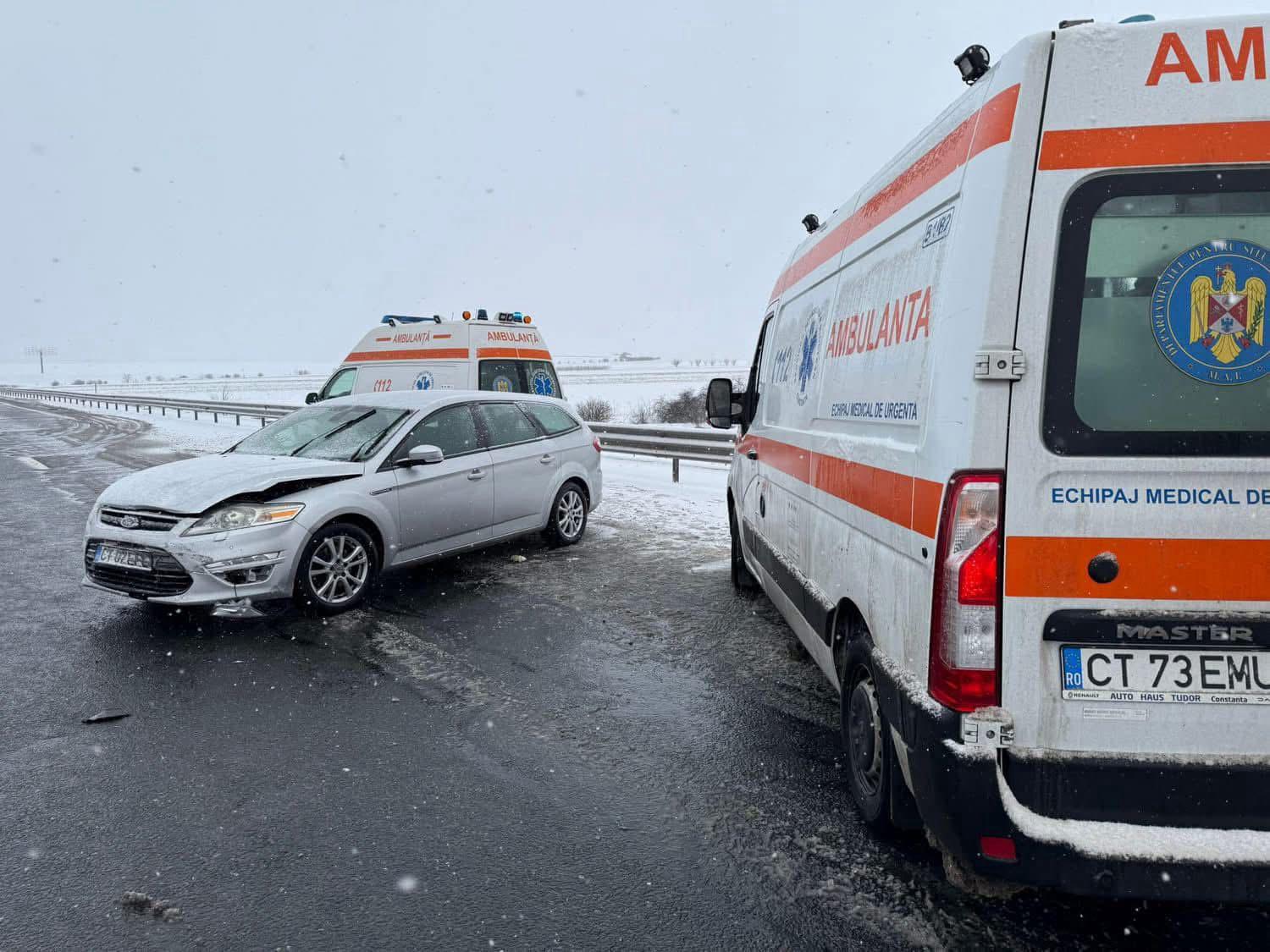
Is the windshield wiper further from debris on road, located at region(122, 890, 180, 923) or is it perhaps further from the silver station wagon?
debris on road, located at region(122, 890, 180, 923)

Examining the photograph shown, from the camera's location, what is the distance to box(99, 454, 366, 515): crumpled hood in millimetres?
5699

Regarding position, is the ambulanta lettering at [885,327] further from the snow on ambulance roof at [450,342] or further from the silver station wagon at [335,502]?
the snow on ambulance roof at [450,342]

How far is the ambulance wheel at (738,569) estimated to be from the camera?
21.6 ft

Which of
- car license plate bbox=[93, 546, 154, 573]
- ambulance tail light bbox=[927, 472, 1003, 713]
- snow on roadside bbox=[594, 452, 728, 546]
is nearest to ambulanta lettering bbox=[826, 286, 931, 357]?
ambulance tail light bbox=[927, 472, 1003, 713]

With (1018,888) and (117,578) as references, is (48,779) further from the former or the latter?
(1018,888)

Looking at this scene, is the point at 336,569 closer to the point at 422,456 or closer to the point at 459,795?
the point at 422,456

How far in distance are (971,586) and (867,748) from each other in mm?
1141

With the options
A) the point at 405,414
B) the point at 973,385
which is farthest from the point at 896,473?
the point at 405,414

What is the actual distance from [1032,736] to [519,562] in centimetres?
591

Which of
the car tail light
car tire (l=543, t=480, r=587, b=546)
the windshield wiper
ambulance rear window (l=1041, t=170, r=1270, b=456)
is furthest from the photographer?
car tire (l=543, t=480, r=587, b=546)

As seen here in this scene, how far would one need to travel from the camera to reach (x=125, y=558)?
18.6 feet

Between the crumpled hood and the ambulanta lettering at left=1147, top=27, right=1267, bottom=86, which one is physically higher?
the ambulanta lettering at left=1147, top=27, right=1267, bottom=86

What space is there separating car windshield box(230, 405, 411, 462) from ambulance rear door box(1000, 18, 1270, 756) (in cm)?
531

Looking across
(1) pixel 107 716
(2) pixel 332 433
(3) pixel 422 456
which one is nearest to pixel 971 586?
(1) pixel 107 716
